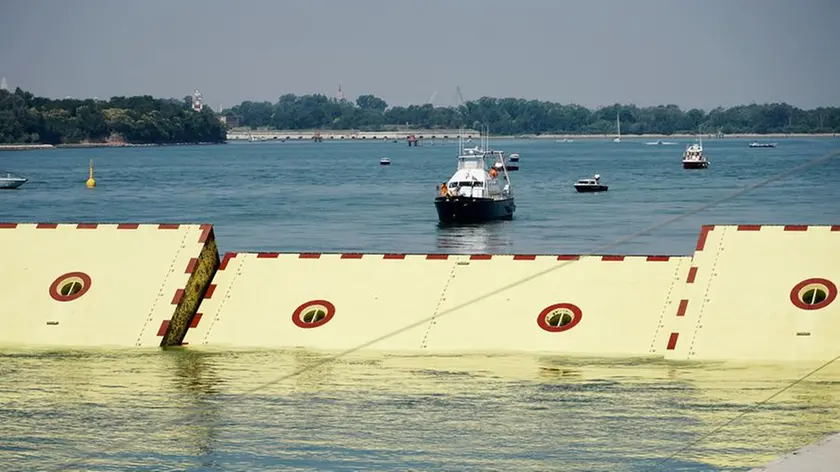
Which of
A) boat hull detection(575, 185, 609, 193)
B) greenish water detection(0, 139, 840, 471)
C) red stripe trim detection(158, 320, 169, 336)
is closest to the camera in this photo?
greenish water detection(0, 139, 840, 471)

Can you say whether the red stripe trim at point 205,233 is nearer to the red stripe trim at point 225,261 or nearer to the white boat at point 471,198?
the red stripe trim at point 225,261

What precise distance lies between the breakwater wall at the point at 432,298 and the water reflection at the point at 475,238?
38.5 meters

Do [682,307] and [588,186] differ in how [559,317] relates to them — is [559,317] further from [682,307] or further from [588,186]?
[588,186]

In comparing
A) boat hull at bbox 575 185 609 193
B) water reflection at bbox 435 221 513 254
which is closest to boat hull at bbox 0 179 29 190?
boat hull at bbox 575 185 609 193

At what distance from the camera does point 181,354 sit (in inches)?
779

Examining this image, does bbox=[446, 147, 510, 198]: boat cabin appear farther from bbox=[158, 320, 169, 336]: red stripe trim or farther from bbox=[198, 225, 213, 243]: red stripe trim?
bbox=[158, 320, 169, 336]: red stripe trim

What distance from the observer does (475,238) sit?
67.4 metres

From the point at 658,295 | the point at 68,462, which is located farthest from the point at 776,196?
the point at 68,462

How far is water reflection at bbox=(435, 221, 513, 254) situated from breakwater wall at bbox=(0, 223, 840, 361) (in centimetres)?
3850

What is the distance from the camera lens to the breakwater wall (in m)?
18.9

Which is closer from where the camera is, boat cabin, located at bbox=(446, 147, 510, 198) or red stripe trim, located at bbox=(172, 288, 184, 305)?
red stripe trim, located at bbox=(172, 288, 184, 305)

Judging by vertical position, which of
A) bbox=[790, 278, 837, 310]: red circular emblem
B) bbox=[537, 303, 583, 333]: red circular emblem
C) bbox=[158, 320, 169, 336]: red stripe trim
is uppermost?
bbox=[790, 278, 837, 310]: red circular emblem

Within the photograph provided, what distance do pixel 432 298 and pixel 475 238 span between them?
154 feet

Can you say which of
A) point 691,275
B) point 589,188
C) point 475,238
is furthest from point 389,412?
point 589,188
